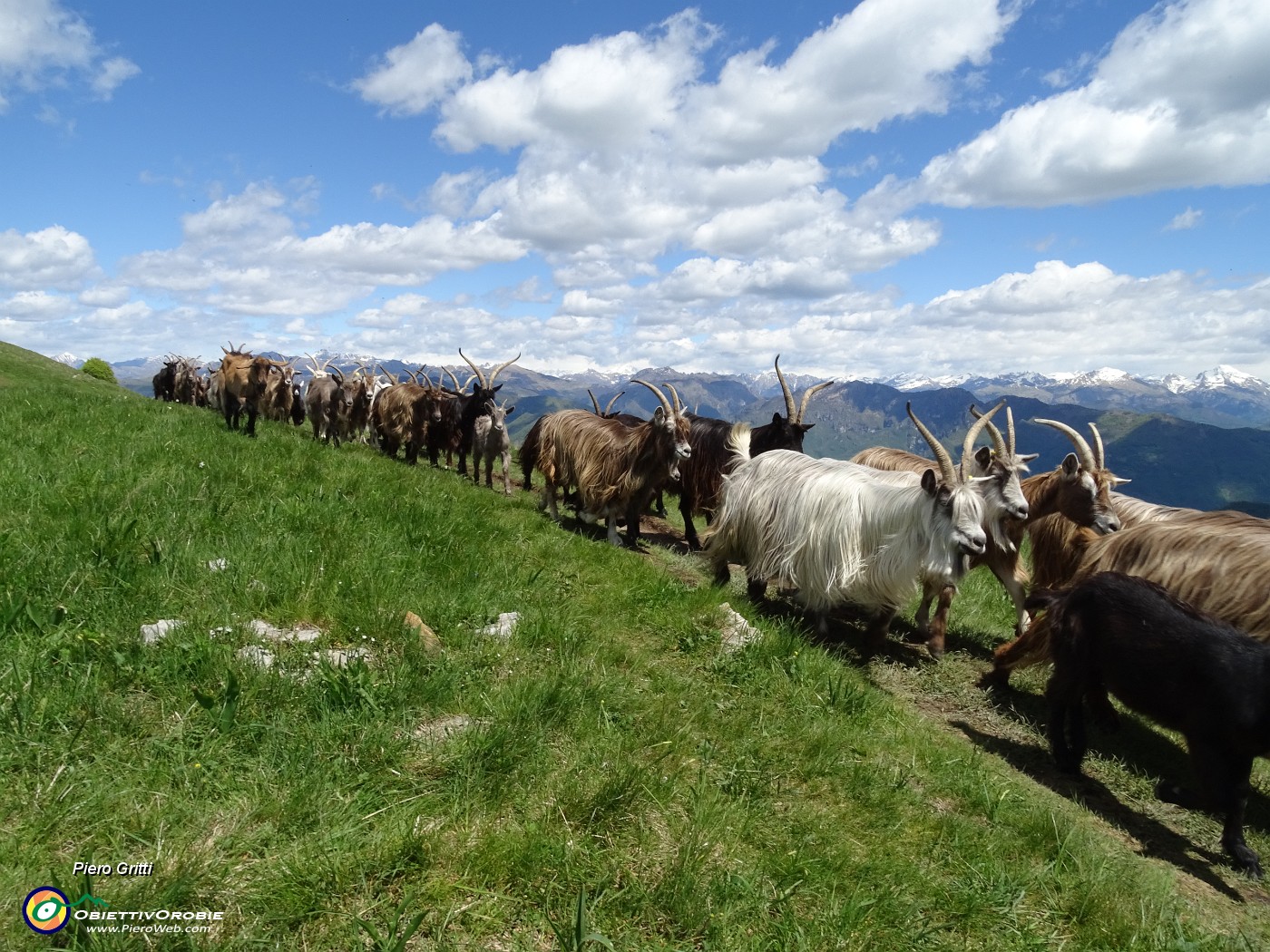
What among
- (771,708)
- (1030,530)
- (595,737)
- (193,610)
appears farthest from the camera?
(1030,530)

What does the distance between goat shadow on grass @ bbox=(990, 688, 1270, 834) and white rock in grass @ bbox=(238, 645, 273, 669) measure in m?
6.10

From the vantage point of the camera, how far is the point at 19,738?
2.72 meters

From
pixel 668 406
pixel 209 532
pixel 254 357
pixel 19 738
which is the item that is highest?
pixel 254 357

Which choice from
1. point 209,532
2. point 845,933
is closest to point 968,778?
point 845,933

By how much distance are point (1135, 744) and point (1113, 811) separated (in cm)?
156

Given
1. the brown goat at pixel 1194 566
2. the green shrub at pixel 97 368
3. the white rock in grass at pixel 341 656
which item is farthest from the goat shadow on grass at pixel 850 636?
the green shrub at pixel 97 368

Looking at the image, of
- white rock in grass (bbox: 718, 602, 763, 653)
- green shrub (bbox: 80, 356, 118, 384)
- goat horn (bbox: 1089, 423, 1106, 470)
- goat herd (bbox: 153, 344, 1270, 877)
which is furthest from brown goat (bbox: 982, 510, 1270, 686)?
green shrub (bbox: 80, 356, 118, 384)

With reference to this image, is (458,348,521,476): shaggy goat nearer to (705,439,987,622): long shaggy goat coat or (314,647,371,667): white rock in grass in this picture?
(705,439,987,622): long shaggy goat coat

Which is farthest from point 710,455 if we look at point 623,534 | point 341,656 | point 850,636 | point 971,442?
point 341,656

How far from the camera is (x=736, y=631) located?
5938 millimetres

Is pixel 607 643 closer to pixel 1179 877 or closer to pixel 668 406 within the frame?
pixel 1179 877

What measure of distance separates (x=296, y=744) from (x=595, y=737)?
56.0 inches

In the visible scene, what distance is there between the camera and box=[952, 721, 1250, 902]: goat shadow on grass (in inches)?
181

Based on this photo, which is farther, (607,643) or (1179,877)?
(607,643)
